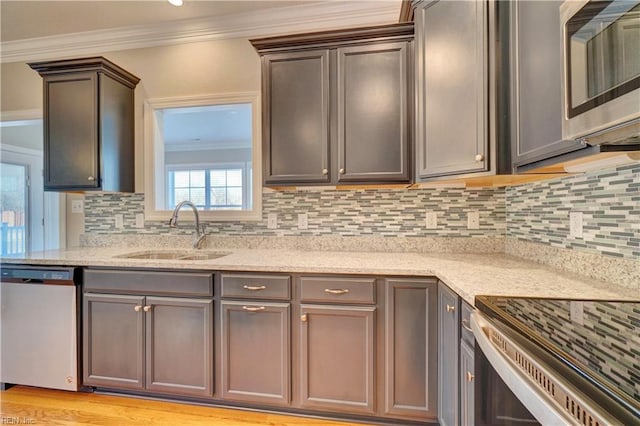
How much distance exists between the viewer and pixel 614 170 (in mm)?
1263

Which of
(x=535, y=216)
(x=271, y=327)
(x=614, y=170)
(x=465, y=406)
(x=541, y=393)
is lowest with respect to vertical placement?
(x=465, y=406)

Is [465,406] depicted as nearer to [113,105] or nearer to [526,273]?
[526,273]

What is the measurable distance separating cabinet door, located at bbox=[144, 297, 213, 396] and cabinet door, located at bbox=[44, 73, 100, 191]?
117 cm

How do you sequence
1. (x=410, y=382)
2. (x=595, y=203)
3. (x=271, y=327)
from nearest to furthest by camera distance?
(x=595, y=203) < (x=410, y=382) < (x=271, y=327)

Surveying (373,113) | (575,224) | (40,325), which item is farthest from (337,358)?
(40,325)

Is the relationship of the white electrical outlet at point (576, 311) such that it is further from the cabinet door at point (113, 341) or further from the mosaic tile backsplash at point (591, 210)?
the cabinet door at point (113, 341)

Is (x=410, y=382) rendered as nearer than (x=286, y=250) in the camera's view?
Yes

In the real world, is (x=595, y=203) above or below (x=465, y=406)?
above

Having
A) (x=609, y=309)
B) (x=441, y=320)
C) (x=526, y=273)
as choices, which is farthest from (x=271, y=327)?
(x=609, y=309)

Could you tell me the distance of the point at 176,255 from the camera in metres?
2.50

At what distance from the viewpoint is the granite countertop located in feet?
3.98

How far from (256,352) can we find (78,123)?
210 centimetres

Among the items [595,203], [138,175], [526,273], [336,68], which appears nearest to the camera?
[595,203]

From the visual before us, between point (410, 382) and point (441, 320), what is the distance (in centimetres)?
39
